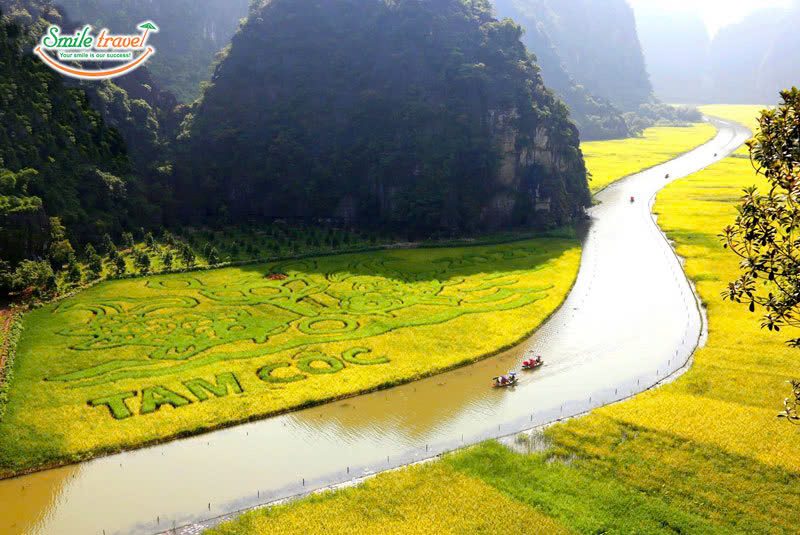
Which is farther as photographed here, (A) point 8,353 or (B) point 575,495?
(A) point 8,353

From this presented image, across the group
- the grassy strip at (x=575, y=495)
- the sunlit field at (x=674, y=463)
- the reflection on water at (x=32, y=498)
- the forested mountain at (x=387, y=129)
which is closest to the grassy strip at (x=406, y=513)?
the sunlit field at (x=674, y=463)

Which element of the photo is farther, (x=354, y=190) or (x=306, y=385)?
(x=354, y=190)

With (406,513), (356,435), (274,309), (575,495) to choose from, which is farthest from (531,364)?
(274,309)

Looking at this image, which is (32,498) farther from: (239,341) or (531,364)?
(531,364)

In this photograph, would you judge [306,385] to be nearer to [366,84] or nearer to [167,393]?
[167,393]

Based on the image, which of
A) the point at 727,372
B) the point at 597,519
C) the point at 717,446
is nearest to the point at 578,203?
the point at 727,372
